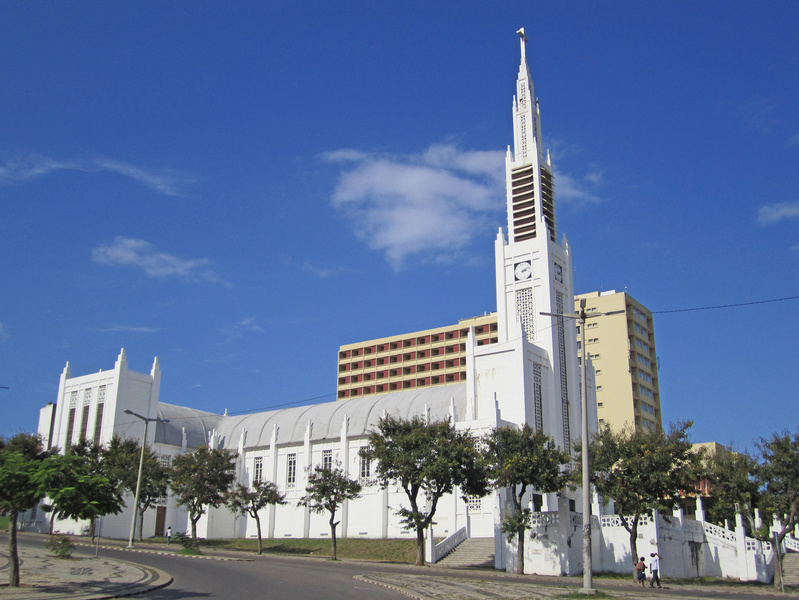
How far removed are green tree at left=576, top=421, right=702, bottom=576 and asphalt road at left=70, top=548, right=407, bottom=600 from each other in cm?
1421

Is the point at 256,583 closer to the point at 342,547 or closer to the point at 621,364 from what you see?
the point at 342,547

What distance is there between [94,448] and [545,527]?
43929mm

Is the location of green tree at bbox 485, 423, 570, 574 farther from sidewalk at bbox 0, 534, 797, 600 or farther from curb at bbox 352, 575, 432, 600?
curb at bbox 352, 575, 432, 600

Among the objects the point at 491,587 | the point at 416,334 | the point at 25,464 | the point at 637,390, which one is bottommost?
the point at 491,587

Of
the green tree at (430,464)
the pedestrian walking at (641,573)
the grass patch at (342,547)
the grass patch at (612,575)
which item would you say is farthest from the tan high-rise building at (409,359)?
the pedestrian walking at (641,573)

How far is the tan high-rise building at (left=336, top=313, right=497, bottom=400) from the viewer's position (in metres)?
121

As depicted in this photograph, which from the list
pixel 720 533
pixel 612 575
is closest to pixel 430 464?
pixel 612 575

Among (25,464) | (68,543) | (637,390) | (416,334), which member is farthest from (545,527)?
(416,334)

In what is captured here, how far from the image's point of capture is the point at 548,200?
246 ft

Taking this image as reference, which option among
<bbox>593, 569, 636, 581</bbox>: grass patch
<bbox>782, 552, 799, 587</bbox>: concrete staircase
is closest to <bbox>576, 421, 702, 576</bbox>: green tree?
<bbox>593, 569, 636, 581</bbox>: grass patch

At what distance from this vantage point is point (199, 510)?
188 feet

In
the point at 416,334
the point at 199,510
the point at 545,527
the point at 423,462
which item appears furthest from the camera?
the point at 416,334

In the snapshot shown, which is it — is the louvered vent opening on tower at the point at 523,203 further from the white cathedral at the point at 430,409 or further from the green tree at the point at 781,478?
the green tree at the point at 781,478

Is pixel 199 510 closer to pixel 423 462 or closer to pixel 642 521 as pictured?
pixel 423 462
